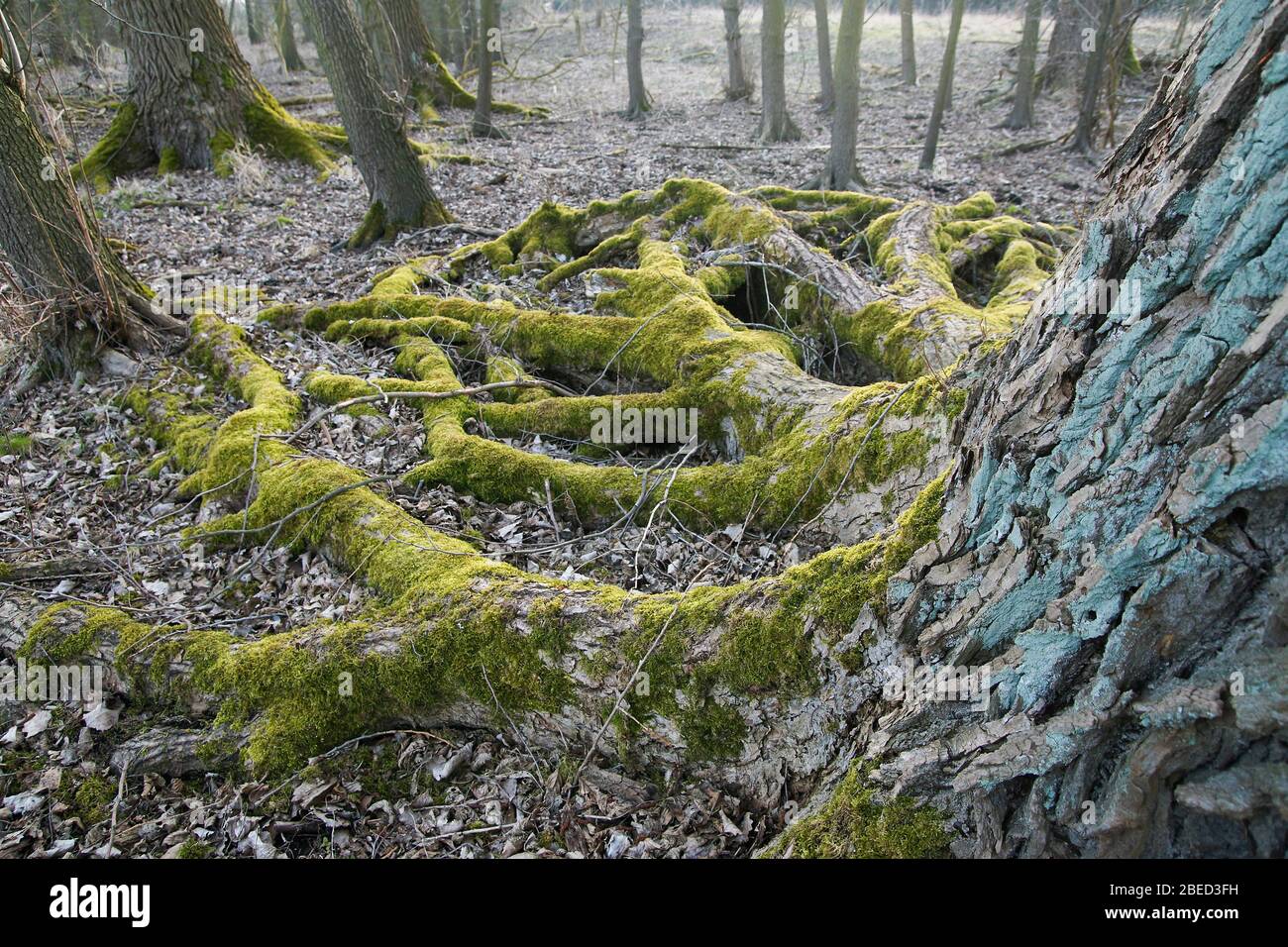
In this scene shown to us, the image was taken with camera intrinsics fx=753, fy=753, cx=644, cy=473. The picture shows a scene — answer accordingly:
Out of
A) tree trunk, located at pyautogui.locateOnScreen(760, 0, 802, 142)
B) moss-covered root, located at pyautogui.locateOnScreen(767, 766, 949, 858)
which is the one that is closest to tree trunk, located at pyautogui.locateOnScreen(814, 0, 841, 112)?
tree trunk, located at pyautogui.locateOnScreen(760, 0, 802, 142)

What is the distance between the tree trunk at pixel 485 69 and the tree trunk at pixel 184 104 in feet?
11.7

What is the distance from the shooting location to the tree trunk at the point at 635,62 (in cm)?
1698

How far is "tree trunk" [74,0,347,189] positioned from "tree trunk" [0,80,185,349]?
6301 mm

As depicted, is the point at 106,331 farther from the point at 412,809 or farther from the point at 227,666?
the point at 412,809

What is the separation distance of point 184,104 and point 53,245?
24.2ft

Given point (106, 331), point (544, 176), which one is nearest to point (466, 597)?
point (106, 331)

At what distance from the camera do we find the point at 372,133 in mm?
9125

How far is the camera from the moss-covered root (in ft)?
8.31

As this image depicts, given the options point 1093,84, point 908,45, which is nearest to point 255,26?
point 908,45

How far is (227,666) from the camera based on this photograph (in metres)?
3.80

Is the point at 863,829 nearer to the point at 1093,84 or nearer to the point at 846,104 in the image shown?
the point at 846,104
